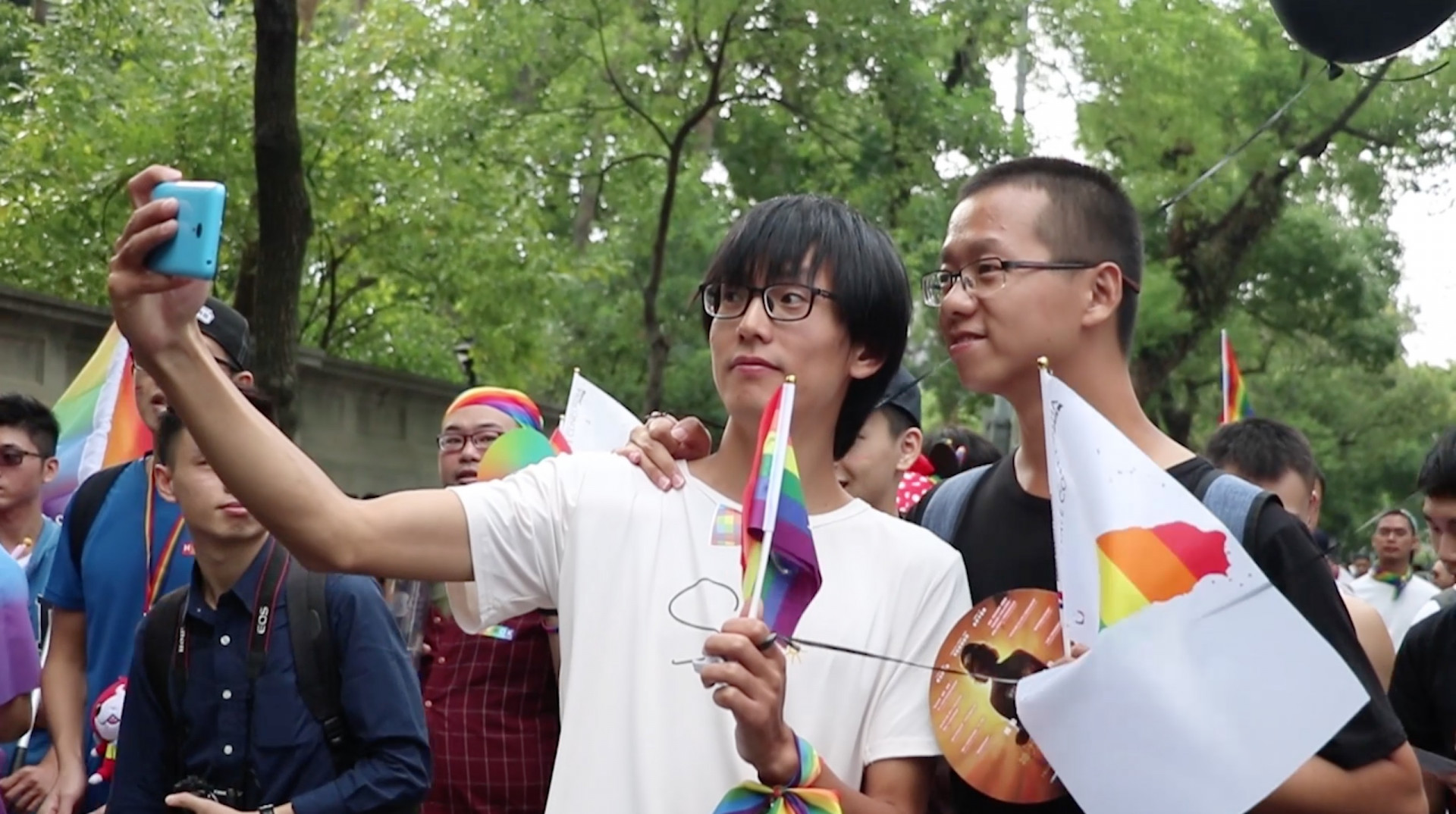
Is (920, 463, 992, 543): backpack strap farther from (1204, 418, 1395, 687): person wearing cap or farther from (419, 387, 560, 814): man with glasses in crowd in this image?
(1204, 418, 1395, 687): person wearing cap

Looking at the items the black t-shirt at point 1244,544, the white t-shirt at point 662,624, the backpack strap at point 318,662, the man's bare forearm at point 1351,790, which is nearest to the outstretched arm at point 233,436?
the white t-shirt at point 662,624

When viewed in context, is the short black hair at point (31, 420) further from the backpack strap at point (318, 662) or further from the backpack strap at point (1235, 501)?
the backpack strap at point (1235, 501)

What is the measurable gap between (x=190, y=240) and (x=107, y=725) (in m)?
2.74

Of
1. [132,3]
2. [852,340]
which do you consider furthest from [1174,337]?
[852,340]

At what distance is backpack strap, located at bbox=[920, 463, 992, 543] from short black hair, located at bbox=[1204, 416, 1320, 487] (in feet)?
6.87

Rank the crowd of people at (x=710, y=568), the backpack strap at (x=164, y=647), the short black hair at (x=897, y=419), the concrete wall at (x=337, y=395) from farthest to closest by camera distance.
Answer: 1. the concrete wall at (x=337, y=395)
2. the short black hair at (x=897, y=419)
3. the backpack strap at (x=164, y=647)
4. the crowd of people at (x=710, y=568)

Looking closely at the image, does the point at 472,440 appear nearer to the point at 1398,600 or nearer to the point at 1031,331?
A: the point at 1031,331

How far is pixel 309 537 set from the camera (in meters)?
2.51

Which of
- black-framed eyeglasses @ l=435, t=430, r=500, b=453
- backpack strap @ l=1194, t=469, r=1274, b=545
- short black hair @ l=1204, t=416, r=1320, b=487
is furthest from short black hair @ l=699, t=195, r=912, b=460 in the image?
black-framed eyeglasses @ l=435, t=430, r=500, b=453

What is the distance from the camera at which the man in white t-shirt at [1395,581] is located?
9.64 metres

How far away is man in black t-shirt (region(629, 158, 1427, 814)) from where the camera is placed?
120 inches

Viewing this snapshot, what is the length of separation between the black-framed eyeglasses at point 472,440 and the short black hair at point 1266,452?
6.92 feet

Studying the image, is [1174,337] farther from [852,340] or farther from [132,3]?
[852,340]

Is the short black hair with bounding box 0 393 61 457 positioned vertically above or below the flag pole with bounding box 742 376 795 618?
above
